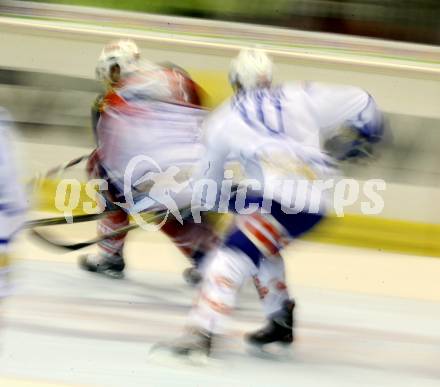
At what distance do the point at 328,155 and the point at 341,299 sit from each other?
1.78 m

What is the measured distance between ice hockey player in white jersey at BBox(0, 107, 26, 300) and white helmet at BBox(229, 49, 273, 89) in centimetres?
159

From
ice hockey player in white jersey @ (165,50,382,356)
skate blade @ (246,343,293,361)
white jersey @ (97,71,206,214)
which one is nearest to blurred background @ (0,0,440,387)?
white jersey @ (97,71,206,214)

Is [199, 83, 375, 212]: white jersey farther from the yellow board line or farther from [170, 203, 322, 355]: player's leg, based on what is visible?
the yellow board line

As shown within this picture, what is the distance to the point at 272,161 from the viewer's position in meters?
4.25

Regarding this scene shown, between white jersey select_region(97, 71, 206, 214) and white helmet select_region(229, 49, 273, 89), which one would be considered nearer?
white helmet select_region(229, 49, 273, 89)

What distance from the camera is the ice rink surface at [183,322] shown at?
4.29 meters

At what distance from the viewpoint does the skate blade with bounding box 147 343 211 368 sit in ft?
14.0

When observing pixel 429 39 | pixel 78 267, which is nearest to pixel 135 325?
pixel 78 267

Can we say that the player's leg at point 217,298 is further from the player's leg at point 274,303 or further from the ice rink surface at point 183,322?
the player's leg at point 274,303

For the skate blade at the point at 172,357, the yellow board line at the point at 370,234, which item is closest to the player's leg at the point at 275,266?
the skate blade at the point at 172,357

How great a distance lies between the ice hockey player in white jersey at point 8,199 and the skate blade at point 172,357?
1.31 m

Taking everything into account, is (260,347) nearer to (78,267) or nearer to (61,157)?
(78,267)

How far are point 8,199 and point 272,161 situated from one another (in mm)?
1399

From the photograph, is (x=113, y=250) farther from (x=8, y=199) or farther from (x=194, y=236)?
(x=8, y=199)
